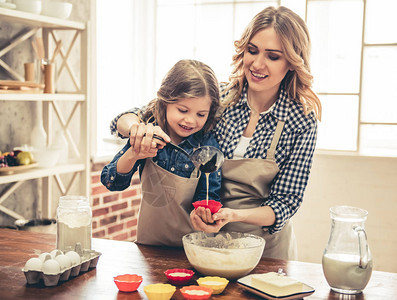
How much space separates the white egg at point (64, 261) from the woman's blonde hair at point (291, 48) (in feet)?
3.17

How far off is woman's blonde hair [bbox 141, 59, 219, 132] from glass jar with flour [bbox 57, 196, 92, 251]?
1.68 feet

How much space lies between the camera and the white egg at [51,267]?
4.78 ft

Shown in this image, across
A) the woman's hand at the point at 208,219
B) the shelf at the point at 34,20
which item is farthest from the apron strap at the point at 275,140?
the shelf at the point at 34,20

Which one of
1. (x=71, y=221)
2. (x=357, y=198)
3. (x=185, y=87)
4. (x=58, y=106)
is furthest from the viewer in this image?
(x=357, y=198)

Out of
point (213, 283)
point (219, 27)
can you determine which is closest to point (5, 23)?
point (219, 27)

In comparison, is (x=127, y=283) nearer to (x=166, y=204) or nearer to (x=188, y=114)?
(x=166, y=204)

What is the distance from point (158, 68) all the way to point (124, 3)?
0.66m

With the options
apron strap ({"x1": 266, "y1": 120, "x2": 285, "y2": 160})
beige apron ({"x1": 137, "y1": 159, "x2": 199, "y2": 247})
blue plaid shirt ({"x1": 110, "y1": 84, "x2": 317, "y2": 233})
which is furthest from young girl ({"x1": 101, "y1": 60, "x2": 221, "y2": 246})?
apron strap ({"x1": 266, "y1": 120, "x2": 285, "y2": 160})

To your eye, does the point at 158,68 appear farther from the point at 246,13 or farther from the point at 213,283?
the point at 213,283

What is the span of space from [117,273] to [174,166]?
0.56m

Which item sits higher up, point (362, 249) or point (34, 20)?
point (34, 20)

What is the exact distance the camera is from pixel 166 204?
1.97m

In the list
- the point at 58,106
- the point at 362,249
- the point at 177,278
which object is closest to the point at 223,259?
the point at 177,278

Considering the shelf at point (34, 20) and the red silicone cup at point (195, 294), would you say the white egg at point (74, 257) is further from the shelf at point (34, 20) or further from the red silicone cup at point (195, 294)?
the shelf at point (34, 20)
